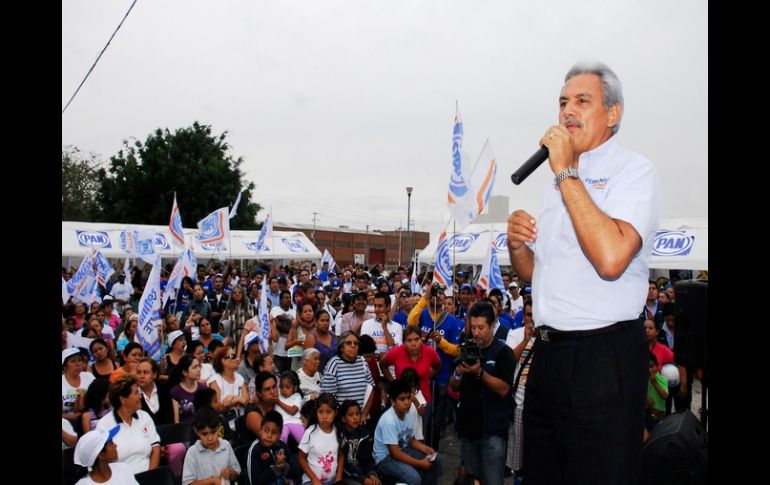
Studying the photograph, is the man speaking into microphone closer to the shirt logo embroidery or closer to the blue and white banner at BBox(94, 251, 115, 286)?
the shirt logo embroidery

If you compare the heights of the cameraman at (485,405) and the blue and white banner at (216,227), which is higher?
the blue and white banner at (216,227)

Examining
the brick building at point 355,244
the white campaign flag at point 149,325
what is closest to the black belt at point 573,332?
the white campaign flag at point 149,325

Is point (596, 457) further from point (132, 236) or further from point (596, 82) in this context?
point (132, 236)

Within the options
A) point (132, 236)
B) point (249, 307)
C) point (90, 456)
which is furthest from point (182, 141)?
point (90, 456)

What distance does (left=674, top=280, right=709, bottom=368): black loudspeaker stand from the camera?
2.72 meters

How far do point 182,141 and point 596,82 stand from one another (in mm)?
34342

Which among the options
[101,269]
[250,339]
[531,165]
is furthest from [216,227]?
[531,165]

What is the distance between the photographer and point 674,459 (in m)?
2.31

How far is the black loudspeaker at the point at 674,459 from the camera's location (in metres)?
2.31

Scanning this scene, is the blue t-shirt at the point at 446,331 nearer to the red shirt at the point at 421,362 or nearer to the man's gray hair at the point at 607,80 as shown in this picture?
the red shirt at the point at 421,362

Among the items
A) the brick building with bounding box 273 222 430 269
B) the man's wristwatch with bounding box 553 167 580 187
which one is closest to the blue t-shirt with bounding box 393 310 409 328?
the man's wristwatch with bounding box 553 167 580 187

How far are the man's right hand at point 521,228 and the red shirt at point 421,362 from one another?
455cm
